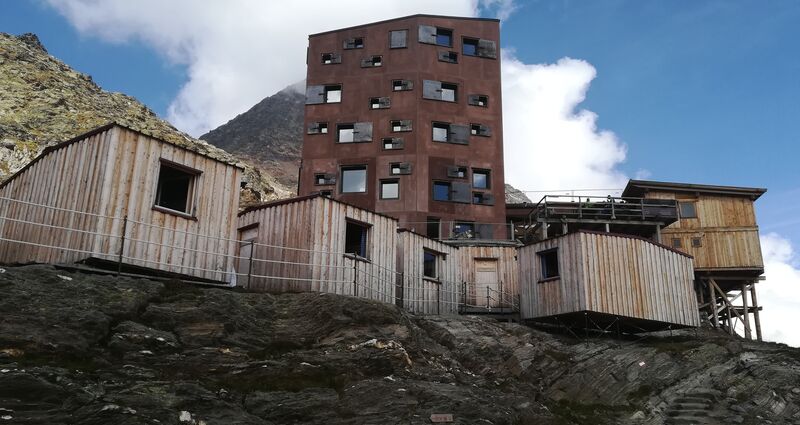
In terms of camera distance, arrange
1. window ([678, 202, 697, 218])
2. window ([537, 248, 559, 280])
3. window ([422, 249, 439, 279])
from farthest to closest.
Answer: window ([678, 202, 697, 218]) < window ([422, 249, 439, 279]) < window ([537, 248, 559, 280])

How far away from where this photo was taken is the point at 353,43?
47406 millimetres

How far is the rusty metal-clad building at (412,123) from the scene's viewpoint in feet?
141

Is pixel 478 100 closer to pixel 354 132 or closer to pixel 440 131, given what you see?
pixel 440 131

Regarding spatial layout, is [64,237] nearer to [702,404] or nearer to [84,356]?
[84,356]

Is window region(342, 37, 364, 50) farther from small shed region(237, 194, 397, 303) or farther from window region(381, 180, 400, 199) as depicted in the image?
small shed region(237, 194, 397, 303)

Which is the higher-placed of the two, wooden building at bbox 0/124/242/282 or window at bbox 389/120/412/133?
window at bbox 389/120/412/133

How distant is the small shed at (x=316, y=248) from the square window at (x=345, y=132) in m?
19.2

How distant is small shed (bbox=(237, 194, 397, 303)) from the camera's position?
23766 mm

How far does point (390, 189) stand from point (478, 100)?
9.19 metres

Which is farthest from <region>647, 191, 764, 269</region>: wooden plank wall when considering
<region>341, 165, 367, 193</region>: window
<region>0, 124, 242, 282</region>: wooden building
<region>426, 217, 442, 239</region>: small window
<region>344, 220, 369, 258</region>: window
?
<region>0, 124, 242, 282</region>: wooden building

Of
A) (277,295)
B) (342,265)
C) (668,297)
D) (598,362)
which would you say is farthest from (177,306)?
(668,297)

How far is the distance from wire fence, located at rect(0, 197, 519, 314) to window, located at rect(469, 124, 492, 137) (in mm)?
18914

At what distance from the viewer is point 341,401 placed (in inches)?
637

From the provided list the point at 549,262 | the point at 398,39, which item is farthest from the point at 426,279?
the point at 398,39
